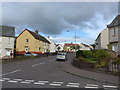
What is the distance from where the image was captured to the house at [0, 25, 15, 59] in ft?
126

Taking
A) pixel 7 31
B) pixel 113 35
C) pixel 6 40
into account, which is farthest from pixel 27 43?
pixel 113 35

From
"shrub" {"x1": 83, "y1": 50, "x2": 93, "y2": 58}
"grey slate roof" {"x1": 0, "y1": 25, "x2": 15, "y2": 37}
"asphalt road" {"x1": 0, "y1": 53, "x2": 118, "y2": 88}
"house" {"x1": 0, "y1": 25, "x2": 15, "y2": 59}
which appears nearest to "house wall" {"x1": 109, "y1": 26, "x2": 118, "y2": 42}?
"shrub" {"x1": 83, "y1": 50, "x2": 93, "y2": 58}

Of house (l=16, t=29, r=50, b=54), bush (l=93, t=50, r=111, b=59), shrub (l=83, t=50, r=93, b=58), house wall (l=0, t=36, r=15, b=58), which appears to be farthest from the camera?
house (l=16, t=29, r=50, b=54)

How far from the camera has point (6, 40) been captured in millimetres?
39969

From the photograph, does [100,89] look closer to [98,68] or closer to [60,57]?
[98,68]

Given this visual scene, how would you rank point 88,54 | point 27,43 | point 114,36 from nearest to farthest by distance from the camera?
1. point 88,54
2. point 114,36
3. point 27,43

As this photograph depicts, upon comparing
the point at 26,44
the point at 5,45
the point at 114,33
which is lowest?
the point at 5,45

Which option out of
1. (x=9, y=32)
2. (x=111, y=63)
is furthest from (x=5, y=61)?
(x=9, y=32)

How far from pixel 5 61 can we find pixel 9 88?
15.4 m

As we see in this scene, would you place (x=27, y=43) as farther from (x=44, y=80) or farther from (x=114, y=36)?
(x=44, y=80)

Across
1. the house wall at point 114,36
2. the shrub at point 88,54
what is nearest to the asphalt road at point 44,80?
the shrub at point 88,54

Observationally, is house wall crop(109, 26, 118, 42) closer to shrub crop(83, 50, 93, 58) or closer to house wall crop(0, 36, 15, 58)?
shrub crop(83, 50, 93, 58)

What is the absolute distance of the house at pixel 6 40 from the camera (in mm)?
38469

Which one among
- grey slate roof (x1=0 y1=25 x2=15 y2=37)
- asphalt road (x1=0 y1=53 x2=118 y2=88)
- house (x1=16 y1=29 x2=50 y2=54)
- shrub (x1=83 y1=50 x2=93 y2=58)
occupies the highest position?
grey slate roof (x1=0 y1=25 x2=15 y2=37)
